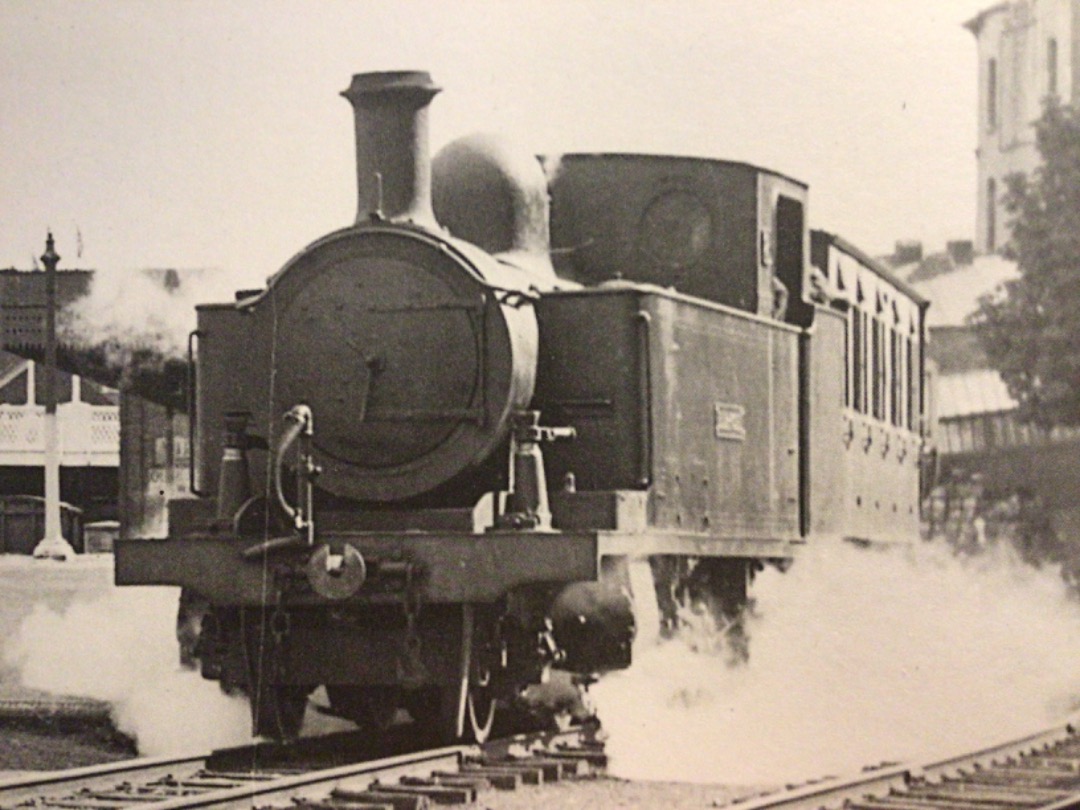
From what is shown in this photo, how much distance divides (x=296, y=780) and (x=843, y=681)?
3.35 metres

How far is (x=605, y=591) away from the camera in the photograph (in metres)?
7.61

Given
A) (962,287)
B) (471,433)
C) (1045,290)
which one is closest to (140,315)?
(471,433)

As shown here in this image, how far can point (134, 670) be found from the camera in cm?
1062

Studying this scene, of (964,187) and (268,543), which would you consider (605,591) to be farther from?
(964,187)

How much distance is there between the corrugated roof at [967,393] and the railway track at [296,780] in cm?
724

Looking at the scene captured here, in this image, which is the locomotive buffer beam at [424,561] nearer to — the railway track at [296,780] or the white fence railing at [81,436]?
the railway track at [296,780]

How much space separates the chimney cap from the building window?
12.5 feet

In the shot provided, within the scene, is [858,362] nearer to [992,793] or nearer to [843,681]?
[843,681]

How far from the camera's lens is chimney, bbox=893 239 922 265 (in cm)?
1208

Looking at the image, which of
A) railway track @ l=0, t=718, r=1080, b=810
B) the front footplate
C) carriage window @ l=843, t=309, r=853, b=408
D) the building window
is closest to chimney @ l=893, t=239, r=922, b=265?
the building window

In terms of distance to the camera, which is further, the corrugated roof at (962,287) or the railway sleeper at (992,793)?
the corrugated roof at (962,287)

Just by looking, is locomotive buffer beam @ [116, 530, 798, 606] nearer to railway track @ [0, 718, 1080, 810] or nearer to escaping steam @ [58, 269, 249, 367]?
railway track @ [0, 718, 1080, 810]

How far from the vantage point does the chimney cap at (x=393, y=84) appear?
26.2ft

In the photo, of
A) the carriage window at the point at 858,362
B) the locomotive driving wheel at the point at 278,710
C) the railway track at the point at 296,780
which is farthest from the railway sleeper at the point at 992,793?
the carriage window at the point at 858,362
